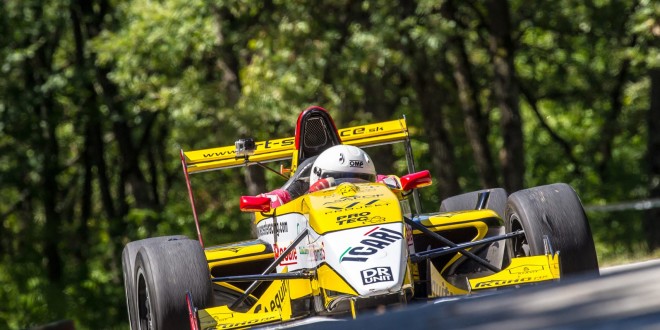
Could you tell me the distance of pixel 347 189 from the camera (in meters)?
8.61

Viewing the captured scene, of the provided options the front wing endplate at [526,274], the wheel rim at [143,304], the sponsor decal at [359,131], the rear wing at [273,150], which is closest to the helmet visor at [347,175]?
the front wing endplate at [526,274]

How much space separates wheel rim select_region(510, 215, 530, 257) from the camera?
9.19 m

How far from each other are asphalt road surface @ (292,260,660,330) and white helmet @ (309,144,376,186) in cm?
505

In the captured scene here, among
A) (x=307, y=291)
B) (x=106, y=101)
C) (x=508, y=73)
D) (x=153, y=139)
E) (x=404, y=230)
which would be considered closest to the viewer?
(x=404, y=230)

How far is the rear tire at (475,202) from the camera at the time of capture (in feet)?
34.3

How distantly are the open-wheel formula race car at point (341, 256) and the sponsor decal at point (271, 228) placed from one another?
2 cm

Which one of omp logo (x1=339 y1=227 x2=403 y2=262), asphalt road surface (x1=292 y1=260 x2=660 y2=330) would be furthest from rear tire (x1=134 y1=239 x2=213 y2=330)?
asphalt road surface (x1=292 y1=260 x2=660 y2=330)

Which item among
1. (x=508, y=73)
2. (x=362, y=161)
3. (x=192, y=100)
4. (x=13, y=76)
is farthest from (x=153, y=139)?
(x=362, y=161)

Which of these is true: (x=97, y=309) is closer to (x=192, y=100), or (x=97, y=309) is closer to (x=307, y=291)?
(x=192, y=100)

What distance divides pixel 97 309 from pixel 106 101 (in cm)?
460

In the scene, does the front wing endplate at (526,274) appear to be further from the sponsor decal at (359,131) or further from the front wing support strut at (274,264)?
the sponsor decal at (359,131)

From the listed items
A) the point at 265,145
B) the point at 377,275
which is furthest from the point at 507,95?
the point at 377,275

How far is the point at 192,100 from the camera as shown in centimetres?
2386

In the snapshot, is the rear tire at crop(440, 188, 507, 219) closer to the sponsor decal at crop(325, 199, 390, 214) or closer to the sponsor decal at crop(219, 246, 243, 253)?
the sponsor decal at crop(219, 246, 243, 253)
